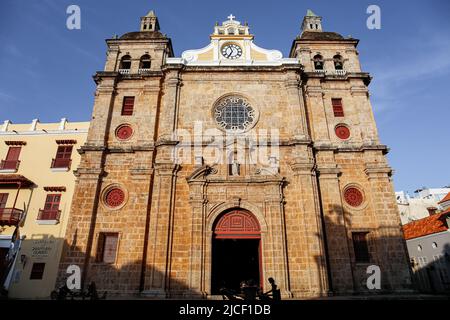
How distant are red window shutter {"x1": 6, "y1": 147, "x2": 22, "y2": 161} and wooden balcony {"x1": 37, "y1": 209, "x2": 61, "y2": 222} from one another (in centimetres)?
466

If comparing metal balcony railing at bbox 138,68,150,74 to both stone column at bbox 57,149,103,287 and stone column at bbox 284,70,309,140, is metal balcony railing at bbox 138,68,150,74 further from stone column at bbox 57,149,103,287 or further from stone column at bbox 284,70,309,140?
stone column at bbox 284,70,309,140

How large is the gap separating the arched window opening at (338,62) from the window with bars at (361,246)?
11282 millimetres

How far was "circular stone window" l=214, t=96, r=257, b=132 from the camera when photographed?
1688cm

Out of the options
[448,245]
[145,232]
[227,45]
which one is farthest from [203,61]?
[448,245]

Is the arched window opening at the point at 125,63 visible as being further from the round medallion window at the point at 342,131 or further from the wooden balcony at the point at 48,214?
the round medallion window at the point at 342,131

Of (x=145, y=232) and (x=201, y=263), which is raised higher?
(x=145, y=232)

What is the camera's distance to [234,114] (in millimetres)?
17312

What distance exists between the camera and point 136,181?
15.2 m

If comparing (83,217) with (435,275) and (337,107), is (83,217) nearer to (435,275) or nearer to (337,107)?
(337,107)

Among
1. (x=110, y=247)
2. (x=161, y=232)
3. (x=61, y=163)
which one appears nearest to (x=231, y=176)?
(x=161, y=232)

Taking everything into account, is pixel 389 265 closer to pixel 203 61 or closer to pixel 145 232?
pixel 145 232

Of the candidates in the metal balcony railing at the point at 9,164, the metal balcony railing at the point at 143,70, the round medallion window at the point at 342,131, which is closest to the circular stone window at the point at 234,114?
the round medallion window at the point at 342,131

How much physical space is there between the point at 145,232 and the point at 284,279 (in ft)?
23.1

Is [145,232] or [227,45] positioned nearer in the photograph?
[145,232]
